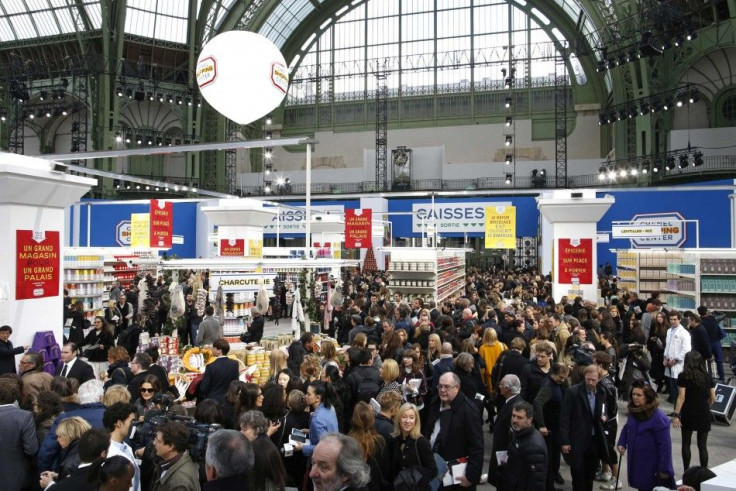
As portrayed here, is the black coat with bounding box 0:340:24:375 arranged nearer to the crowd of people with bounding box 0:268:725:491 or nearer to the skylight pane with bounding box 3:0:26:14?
the crowd of people with bounding box 0:268:725:491

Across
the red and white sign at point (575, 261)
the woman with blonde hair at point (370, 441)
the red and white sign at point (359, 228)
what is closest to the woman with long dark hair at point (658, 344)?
the red and white sign at point (575, 261)

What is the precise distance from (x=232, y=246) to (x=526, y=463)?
35.6ft

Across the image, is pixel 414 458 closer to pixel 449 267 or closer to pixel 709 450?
pixel 709 450

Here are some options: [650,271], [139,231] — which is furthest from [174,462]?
[139,231]

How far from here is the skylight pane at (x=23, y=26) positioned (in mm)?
28969

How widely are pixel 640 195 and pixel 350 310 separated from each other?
16728 mm

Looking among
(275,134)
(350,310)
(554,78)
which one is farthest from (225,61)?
(275,134)

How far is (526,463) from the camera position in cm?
351

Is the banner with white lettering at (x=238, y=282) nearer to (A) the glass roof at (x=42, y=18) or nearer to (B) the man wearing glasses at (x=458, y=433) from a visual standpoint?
(B) the man wearing glasses at (x=458, y=433)

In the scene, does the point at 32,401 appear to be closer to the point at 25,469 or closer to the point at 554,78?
the point at 25,469

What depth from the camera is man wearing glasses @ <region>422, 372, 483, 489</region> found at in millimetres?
3699

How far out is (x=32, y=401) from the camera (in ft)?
13.9

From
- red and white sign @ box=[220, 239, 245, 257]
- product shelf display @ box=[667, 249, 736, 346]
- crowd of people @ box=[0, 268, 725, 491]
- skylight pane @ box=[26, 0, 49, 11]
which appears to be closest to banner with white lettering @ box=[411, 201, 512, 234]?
red and white sign @ box=[220, 239, 245, 257]

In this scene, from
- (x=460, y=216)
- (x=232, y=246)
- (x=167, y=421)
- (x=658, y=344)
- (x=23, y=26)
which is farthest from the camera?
(x=23, y=26)
